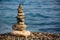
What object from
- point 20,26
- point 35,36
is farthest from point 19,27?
point 35,36

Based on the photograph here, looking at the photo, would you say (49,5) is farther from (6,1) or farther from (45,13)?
(6,1)

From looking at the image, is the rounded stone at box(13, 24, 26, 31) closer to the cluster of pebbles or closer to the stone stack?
the stone stack

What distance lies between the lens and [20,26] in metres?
5.23

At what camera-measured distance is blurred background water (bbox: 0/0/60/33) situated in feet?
17.3

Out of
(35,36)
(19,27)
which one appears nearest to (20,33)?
(19,27)

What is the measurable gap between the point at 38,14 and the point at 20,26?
1.35ft

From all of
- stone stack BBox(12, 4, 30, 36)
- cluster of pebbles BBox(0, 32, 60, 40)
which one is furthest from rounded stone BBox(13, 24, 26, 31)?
cluster of pebbles BBox(0, 32, 60, 40)

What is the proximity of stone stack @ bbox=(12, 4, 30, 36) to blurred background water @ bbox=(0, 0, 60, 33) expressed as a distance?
11cm

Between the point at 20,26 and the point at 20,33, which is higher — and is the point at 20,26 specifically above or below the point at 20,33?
above

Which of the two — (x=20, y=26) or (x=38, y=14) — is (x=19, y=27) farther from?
(x=38, y=14)

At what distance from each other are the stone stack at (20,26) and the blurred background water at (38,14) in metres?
0.11

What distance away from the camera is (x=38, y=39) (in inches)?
202

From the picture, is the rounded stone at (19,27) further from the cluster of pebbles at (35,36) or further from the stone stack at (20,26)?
the cluster of pebbles at (35,36)

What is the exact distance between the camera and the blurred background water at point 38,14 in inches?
207
